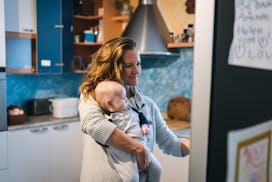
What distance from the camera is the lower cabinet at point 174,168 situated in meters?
2.61

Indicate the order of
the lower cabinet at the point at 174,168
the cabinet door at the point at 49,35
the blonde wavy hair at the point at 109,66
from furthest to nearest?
1. the cabinet door at the point at 49,35
2. the lower cabinet at the point at 174,168
3. the blonde wavy hair at the point at 109,66

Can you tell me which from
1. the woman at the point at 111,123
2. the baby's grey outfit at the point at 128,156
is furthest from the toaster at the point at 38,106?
the baby's grey outfit at the point at 128,156

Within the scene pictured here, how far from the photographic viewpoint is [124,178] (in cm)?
127

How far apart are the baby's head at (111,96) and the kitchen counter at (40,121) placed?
1787 millimetres

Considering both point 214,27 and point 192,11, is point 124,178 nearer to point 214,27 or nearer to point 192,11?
point 214,27

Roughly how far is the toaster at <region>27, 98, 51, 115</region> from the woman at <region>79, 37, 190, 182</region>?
219 cm

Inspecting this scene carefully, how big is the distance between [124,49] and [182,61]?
2.06 m

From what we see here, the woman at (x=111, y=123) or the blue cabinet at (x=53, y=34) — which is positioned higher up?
the blue cabinet at (x=53, y=34)

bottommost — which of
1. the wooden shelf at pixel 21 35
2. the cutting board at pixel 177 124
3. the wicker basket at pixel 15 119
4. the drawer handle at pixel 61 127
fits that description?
the drawer handle at pixel 61 127

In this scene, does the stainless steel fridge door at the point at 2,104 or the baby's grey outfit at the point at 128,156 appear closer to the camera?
the baby's grey outfit at the point at 128,156

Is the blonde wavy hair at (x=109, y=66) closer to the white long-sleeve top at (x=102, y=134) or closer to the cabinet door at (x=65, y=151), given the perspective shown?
the white long-sleeve top at (x=102, y=134)

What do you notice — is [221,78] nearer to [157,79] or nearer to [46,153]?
[46,153]

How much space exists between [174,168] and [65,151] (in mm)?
1204

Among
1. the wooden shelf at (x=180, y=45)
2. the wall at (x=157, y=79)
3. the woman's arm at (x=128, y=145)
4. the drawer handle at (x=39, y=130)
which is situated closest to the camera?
the woman's arm at (x=128, y=145)
